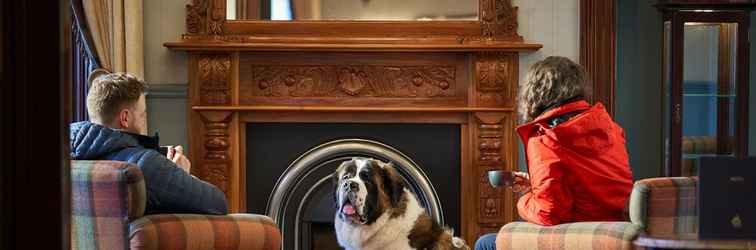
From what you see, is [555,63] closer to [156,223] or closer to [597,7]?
[156,223]

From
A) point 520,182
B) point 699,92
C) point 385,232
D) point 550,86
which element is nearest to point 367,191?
point 385,232

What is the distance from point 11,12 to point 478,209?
12.8 feet

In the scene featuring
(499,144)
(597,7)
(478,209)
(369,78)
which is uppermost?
(597,7)

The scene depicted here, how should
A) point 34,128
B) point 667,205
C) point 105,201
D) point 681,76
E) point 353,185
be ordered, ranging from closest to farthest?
point 34,128
point 667,205
point 105,201
point 353,185
point 681,76

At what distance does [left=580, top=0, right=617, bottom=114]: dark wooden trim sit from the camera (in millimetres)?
4984

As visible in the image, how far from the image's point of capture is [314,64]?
198 inches

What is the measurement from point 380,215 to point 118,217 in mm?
1226

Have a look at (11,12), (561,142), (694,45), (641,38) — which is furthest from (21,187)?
(641,38)

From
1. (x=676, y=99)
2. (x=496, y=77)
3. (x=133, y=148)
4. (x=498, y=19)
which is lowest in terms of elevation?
(x=133, y=148)

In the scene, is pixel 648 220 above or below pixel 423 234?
above

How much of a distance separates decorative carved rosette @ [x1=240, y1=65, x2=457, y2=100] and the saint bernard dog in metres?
1.16

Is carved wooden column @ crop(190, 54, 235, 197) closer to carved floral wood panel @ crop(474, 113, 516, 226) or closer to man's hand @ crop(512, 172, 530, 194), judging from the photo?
carved floral wood panel @ crop(474, 113, 516, 226)

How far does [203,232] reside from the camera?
3002 millimetres

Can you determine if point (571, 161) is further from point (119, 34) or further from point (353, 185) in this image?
point (119, 34)
